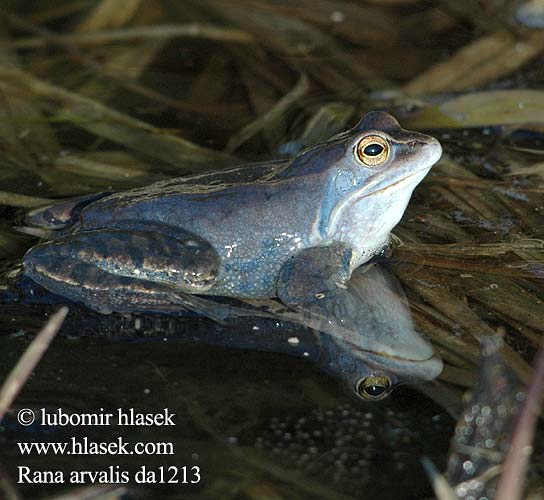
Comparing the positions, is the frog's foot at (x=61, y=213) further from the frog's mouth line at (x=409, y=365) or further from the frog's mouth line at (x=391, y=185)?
the frog's mouth line at (x=409, y=365)

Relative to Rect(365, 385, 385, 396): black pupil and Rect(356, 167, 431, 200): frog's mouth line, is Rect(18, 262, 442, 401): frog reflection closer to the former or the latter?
Rect(365, 385, 385, 396): black pupil

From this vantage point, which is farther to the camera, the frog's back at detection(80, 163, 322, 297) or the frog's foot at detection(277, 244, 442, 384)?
the frog's back at detection(80, 163, 322, 297)

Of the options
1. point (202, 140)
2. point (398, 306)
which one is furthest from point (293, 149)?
point (398, 306)

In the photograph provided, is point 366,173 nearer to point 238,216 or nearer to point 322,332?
point 238,216

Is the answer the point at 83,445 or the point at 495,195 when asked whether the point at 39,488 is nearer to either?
the point at 83,445

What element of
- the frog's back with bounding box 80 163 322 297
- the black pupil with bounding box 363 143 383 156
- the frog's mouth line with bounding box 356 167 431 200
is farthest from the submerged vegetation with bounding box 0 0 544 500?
the black pupil with bounding box 363 143 383 156

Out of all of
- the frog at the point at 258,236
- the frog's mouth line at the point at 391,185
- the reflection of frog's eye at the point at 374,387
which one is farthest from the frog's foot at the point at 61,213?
the reflection of frog's eye at the point at 374,387
